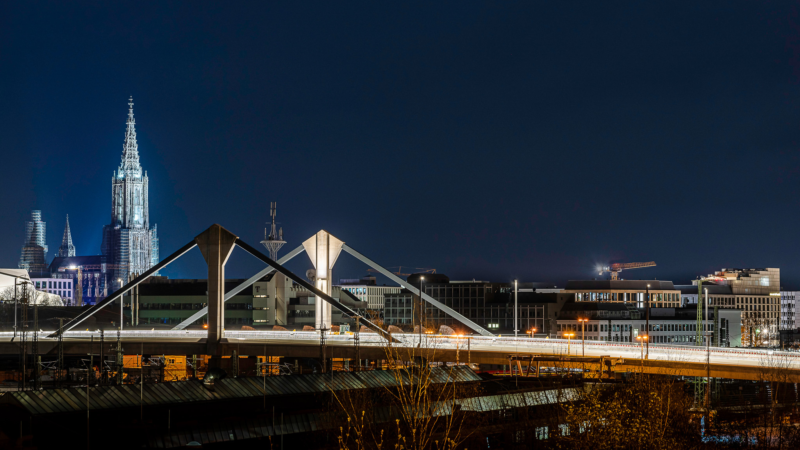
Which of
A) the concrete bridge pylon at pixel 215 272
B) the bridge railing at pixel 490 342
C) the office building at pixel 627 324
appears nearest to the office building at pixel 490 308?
the office building at pixel 627 324

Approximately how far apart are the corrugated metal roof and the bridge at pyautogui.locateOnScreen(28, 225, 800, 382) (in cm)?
745

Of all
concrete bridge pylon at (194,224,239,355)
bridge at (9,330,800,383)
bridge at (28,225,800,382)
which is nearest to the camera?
bridge at (9,330,800,383)

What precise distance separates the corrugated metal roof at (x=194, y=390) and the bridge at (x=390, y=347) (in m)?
7.45

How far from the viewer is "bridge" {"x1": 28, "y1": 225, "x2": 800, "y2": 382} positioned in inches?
2638

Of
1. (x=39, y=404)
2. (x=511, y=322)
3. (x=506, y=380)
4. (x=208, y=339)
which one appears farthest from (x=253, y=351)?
(x=511, y=322)

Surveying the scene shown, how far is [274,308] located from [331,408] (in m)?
121

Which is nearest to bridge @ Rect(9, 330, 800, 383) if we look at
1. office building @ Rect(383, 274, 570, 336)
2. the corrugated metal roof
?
the corrugated metal roof

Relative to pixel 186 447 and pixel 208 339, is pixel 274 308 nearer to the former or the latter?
pixel 208 339

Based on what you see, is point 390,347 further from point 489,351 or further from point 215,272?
point 215,272

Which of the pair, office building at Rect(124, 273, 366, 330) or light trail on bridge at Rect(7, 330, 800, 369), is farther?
office building at Rect(124, 273, 366, 330)

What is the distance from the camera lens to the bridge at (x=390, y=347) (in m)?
67.0

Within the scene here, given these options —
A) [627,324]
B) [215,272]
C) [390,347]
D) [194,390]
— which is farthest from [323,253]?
[627,324]

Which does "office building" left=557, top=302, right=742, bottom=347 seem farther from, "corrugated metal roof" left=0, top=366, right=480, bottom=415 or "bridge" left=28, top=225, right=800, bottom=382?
"corrugated metal roof" left=0, top=366, right=480, bottom=415

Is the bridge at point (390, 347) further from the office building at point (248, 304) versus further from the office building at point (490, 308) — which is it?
the office building at point (490, 308)
